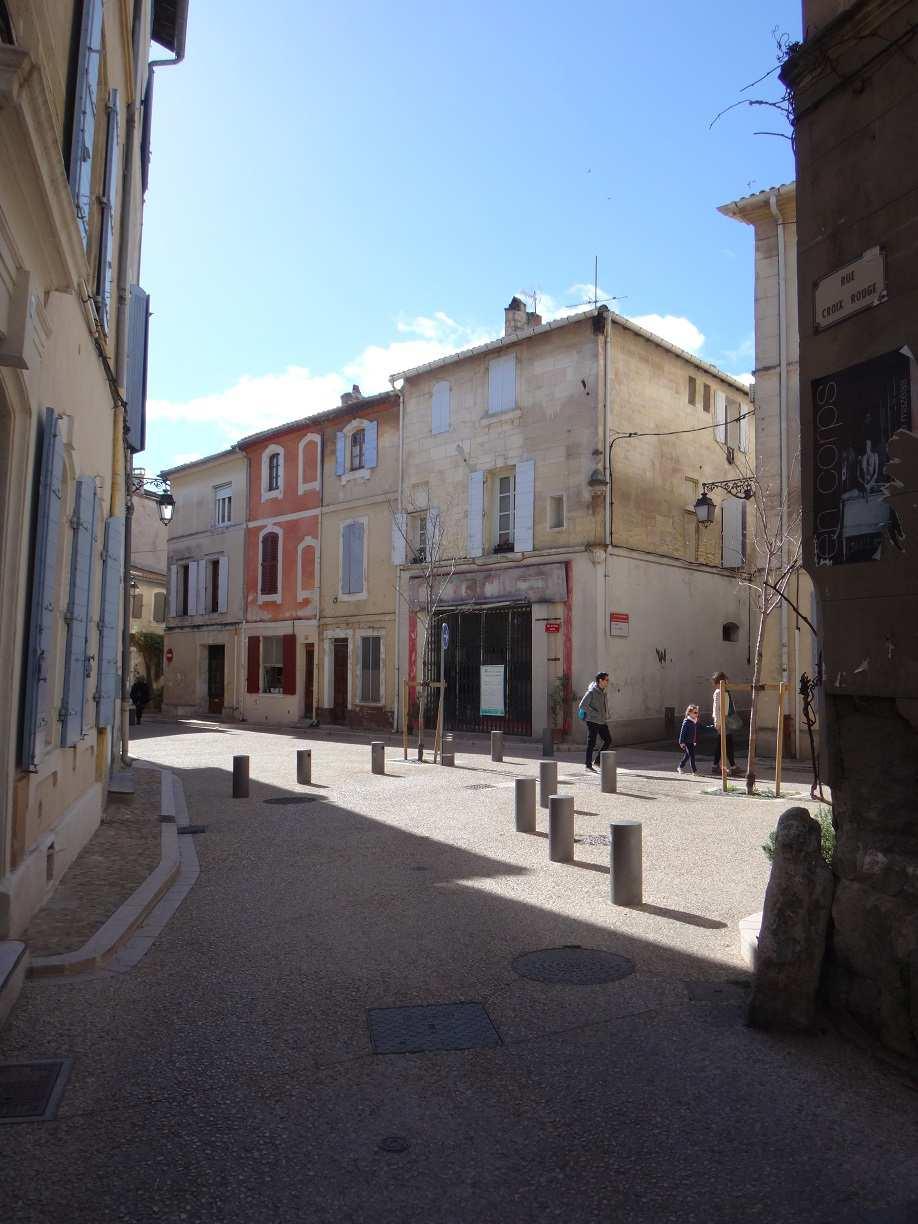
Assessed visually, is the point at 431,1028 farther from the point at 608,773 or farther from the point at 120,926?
the point at 608,773

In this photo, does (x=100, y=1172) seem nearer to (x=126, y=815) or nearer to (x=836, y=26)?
Answer: (x=836, y=26)

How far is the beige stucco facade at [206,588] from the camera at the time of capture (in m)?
30.8

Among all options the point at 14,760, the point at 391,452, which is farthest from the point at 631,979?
the point at 391,452

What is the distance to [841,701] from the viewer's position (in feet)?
14.2

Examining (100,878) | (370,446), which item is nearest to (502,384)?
(370,446)

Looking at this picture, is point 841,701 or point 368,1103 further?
point 841,701

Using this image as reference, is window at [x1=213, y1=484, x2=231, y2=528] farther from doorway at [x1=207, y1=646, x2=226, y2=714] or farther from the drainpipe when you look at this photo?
the drainpipe

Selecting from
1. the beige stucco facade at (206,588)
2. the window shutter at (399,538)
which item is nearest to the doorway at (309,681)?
the beige stucco facade at (206,588)

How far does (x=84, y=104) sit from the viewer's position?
6734mm

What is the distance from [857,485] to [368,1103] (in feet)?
11.1

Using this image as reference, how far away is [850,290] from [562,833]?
16.7 feet

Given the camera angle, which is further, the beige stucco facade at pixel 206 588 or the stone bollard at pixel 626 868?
the beige stucco facade at pixel 206 588

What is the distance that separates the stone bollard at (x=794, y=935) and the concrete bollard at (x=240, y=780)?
29.6 ft

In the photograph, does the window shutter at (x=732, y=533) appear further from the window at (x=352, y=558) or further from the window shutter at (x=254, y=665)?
the window shutter at (x=254, y=665)
